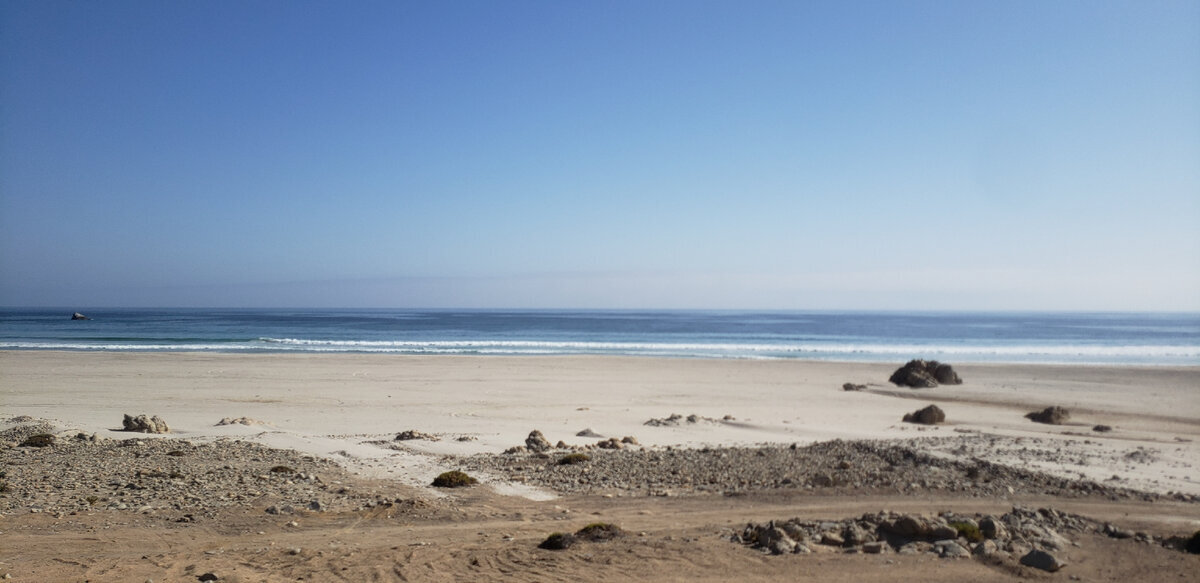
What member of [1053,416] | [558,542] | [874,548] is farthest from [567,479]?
[1053,416]

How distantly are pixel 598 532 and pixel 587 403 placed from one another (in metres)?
15.2

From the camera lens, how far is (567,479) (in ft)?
37.9

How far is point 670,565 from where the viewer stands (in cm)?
756

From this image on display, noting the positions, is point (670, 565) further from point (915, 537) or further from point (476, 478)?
point (476, 478)

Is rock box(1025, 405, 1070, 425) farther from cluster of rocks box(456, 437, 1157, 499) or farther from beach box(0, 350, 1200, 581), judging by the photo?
cluster of rocks box(456, 437, 1157, 499)

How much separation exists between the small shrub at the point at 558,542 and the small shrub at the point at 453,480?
11.0 feet

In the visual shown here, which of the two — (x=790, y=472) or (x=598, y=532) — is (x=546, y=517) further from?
(x=790, y=472)

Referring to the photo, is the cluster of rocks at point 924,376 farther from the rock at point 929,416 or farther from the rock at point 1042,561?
the rock at point 1042,561

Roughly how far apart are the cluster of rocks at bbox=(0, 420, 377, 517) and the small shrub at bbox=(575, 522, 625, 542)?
3356 mm

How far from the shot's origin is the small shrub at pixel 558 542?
314 inches

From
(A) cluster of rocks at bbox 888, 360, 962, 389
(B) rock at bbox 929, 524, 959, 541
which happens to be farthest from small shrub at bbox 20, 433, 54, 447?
(A) cluster of rocks at bbox 888, 360, 962, 389

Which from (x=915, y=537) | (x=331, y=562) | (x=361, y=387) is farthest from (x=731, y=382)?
(x=331, y=562)

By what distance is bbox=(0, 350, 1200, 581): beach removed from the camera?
7.57m

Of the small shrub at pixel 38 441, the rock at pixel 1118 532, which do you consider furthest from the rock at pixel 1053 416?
the small shrub at pixel 38 441
